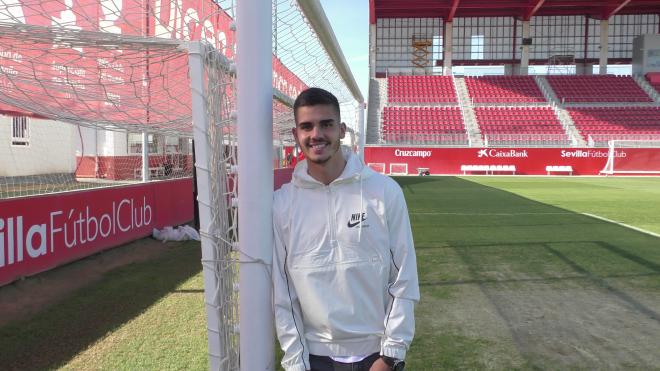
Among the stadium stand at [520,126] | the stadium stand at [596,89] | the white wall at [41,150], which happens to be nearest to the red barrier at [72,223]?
the white wall at [41,150]

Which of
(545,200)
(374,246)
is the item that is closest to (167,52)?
(374,246)

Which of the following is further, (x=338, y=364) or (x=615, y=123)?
(x=615, y=123)

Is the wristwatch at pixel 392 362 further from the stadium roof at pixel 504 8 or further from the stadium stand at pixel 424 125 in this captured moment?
the stadium roof at pixel 504 8

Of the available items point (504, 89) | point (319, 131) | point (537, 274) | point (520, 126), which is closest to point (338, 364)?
point (319, 131)

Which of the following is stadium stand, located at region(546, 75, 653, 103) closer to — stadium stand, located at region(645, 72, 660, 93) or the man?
stadium stand, located at region(645, 72, 660, 93)

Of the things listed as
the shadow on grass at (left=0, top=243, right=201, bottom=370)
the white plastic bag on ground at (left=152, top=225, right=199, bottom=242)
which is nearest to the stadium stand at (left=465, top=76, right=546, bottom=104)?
the white plastic bag on ground at (left=152, top=225, right=199, bottom=242)

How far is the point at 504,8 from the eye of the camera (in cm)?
3228

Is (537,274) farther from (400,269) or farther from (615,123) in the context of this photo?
(615,123)

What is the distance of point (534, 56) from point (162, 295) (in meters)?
37.1

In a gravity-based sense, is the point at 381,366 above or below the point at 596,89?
below

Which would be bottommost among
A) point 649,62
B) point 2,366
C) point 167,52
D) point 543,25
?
point 2,366

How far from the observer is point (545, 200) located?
12.0m

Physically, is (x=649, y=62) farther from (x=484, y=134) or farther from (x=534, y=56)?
(x=484, y=134)

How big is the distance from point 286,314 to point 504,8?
3514 cm
